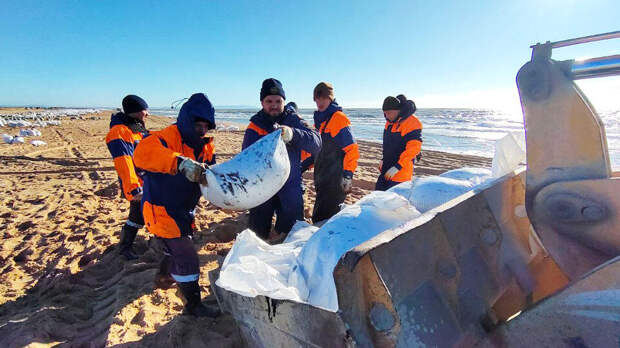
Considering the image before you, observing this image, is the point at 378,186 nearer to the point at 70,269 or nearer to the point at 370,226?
the point at 370,226

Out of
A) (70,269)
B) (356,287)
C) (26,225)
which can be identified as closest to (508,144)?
(356,287)

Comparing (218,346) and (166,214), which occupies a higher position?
(166,214)

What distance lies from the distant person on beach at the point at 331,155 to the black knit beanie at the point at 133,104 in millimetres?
2096

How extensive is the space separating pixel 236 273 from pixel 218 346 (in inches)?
29.6

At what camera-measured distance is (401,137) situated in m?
3.71

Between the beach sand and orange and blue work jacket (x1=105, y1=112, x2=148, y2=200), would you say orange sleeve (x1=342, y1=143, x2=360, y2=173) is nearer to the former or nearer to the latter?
the beach sand

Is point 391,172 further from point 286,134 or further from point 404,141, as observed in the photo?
point 286,134

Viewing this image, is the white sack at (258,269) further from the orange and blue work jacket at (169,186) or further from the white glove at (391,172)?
the white glove at (391,172)

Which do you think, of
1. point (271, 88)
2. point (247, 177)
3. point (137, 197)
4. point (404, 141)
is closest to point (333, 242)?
point (247, 177)

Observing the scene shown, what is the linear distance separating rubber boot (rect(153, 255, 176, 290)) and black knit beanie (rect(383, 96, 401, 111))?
2.95m

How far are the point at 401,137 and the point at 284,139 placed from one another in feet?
5.92

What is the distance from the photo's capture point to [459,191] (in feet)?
6.40

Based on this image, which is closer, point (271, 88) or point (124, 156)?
point (271, 88)

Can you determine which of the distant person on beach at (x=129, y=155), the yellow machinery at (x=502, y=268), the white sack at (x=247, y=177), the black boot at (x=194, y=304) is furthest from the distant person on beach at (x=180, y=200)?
the distant person on beach at (x=129, y=155)
